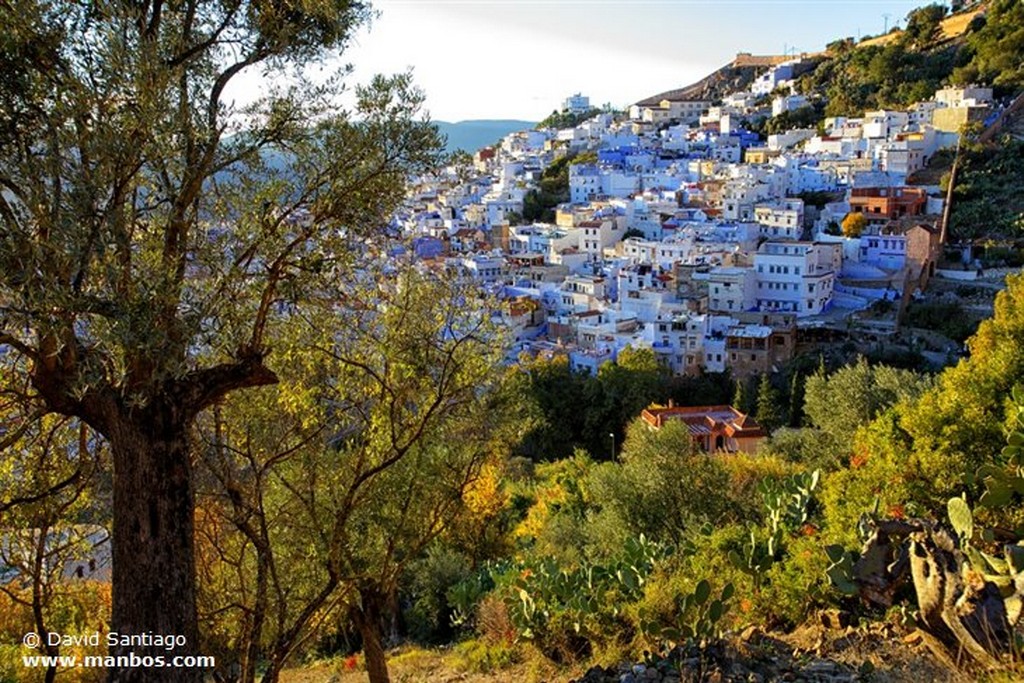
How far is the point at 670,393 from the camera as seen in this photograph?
27641mm

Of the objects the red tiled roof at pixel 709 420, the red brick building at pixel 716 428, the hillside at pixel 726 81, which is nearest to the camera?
the red brick building at pixel 716 428

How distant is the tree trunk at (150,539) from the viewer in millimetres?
3781

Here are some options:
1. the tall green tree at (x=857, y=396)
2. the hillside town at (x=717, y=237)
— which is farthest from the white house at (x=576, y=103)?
the tall green tree at (x=857, y=396)

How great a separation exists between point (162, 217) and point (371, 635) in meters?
2.97

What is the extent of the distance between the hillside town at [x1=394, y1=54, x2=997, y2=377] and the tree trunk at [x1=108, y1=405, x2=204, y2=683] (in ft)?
41.4

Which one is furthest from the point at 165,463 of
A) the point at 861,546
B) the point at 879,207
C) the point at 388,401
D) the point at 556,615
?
the point at 879,207

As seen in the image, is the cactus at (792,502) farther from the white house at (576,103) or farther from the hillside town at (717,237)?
the white house at (576,103)

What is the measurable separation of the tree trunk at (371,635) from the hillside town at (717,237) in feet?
36.7

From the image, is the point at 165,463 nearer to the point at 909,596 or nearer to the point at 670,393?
the point at 909,596

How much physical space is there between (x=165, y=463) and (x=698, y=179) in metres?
49.5

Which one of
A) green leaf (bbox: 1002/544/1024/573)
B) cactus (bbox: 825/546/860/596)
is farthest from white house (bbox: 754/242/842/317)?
green leaf (bbox: 1002/544/1024/573)

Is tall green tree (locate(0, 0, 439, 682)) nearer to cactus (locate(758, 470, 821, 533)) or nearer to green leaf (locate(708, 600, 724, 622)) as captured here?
green leaf (locate(708, 600, 724, 622))

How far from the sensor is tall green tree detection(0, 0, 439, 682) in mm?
3354

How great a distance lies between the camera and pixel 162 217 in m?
4.24
